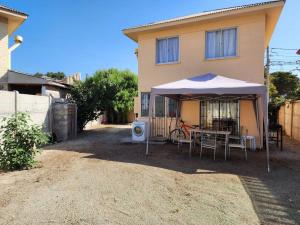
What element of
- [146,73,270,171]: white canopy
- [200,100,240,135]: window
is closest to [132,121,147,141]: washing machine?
[200,100,240,135]: window

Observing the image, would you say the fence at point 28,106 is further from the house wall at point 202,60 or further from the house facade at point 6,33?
the house facade at point 6,33

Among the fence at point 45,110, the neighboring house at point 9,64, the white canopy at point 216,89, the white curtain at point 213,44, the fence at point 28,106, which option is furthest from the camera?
the neighboring house at point 9,64

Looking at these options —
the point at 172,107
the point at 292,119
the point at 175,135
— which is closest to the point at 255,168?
the point at 175,135

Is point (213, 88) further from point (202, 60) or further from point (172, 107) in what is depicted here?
point (172, 107)

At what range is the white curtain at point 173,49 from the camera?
448 inches

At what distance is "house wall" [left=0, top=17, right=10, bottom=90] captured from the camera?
13.6 m

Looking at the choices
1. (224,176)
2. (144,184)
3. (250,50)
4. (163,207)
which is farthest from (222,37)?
(163,207)

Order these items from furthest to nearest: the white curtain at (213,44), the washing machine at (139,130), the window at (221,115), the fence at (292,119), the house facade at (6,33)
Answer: the house facade at (6,33)
the fence at (292,119)
the washing machine at (139,130)
the white curtain at (213,44)
the window at (221,115)

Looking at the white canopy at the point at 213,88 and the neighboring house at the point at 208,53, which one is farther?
the neighboring house at the point at 208,53

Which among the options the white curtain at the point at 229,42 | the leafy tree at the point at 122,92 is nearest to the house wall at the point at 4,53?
the leafy tree at the point at 122,92

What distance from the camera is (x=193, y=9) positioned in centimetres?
1343

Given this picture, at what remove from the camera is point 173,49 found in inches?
452

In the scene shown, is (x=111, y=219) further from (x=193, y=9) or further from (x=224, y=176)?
(x=193, y=9)

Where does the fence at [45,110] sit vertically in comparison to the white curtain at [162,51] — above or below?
below
